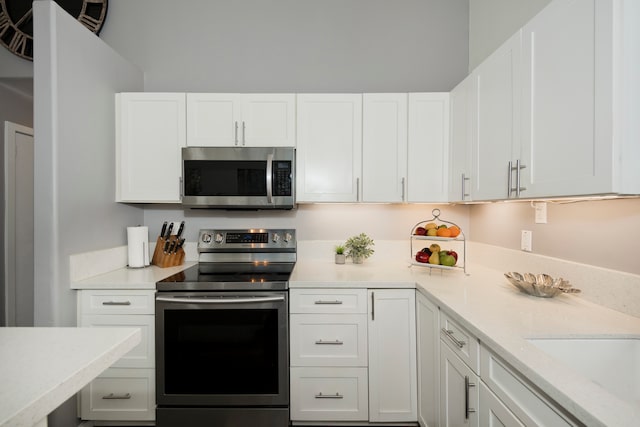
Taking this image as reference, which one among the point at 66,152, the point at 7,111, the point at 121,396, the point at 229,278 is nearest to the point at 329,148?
the point at 229,278

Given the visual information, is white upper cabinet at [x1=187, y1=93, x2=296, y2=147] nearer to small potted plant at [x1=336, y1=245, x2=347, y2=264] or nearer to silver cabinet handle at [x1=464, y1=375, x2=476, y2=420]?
small potted plant at [x1=336, y1=245, x2=347, y2=264]

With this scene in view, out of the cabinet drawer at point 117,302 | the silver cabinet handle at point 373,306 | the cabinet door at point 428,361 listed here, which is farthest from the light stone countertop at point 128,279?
the cabinet door at point 428,361

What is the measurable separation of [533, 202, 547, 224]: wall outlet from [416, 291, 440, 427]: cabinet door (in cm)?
74

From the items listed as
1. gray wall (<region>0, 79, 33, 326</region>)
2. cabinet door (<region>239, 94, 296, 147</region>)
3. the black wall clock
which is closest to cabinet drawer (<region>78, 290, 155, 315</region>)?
cabinet door (<region>239, 94, 296, 147</region>)

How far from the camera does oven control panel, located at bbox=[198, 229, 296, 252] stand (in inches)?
95.2

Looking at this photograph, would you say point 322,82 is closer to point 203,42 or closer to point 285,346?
point 203,42

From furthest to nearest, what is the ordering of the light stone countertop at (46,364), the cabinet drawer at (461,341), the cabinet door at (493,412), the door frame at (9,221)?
the door frame at (9,221) < the cabinet drawer at (461,341) < the cabinet door at (493,412) < the light stone countertop at (46,364)

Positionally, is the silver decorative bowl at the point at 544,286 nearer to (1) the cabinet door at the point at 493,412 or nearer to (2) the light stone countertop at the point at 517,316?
(2) the light stone countertop at the point at 517,316

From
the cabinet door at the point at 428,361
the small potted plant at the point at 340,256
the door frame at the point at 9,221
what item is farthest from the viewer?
the door frame at the point at 9,221

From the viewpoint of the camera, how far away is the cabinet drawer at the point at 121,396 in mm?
1829

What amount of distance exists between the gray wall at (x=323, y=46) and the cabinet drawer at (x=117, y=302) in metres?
1.60

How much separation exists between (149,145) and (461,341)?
2193 mm

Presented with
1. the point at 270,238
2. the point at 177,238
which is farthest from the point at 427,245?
the point at 177,238

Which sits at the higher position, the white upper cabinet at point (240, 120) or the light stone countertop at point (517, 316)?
the white upper cabinet at point (240, 120)
